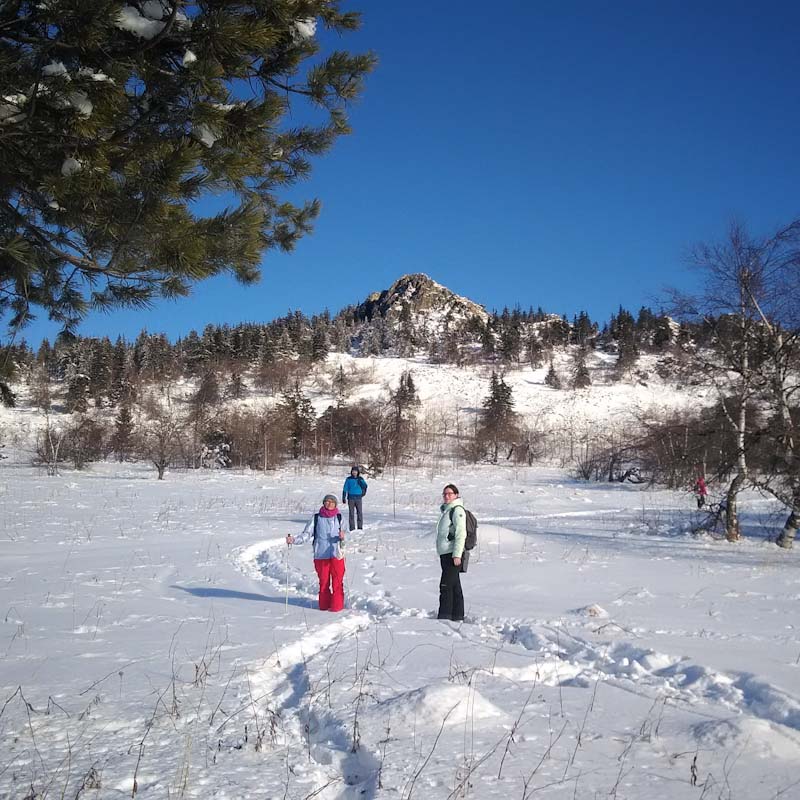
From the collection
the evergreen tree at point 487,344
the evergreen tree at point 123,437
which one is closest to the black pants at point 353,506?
the evergreen tree at point 123,437

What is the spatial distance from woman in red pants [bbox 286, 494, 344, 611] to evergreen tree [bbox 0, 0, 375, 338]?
4.19 m

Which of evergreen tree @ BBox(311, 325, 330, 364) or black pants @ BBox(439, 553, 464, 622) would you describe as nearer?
black pants @ BBox(439, 553, 464, 622)

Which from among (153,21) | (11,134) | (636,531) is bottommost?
(636,531)

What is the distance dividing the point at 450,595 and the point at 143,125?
6.30m

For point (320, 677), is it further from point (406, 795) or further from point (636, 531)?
point (636, 531)

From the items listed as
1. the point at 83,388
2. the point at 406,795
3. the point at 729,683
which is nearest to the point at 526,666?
the point at 729,683

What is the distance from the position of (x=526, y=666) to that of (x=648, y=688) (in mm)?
1071

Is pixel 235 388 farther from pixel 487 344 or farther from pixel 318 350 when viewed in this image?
pixel 487 344

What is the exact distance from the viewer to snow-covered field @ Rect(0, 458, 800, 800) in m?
3.34

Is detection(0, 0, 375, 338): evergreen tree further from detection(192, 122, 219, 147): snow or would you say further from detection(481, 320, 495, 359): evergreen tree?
detection(481, 320, 495, 359): evergreen tree

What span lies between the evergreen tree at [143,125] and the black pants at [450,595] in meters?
4.56

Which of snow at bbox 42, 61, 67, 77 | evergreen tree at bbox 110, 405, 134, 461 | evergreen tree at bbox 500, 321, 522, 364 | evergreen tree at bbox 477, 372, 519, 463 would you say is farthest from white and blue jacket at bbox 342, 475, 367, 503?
evergreen tree at bbox 500, 321, 522, 364

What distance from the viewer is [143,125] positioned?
14.9 feet

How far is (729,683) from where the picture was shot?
207 inches
